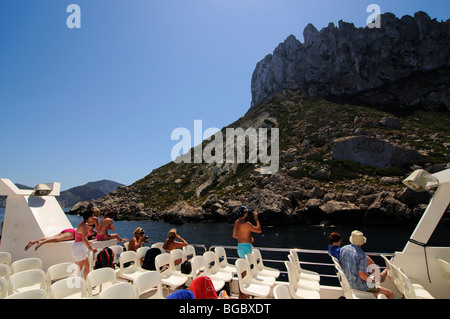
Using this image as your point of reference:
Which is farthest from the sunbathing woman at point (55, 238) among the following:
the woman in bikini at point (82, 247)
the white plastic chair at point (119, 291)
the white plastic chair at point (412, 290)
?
the white plastic chair at point (412, 290)

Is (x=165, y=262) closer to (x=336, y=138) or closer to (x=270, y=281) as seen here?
(x=270, y=281)

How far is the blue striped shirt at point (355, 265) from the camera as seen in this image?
4.27m

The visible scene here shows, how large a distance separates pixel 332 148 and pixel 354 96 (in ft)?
129

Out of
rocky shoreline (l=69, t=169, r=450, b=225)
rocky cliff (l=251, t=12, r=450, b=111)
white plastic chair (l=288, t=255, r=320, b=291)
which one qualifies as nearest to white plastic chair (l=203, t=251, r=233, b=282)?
white plastic chair (l=288, t=255, r=320, b=291)

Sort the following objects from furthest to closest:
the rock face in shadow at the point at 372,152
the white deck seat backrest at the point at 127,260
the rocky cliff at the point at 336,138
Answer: the rock face in shadow at the point at 372,152 → the rocky cliff at the point at 336,138 → the white deck seat backrest at the point at 127,260

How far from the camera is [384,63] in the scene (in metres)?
91.4

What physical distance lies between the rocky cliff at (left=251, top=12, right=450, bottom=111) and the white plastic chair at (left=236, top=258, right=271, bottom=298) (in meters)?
103

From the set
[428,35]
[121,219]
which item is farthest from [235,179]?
[428,35]

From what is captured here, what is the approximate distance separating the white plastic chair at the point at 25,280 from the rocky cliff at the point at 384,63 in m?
105

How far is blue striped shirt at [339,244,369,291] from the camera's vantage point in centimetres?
427

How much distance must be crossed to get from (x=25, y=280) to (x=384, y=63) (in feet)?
381

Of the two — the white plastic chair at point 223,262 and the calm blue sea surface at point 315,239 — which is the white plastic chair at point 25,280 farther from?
the calm blue sea surface at point 315,239

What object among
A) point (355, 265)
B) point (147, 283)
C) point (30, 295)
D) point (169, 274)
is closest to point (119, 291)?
point (147, 283)
